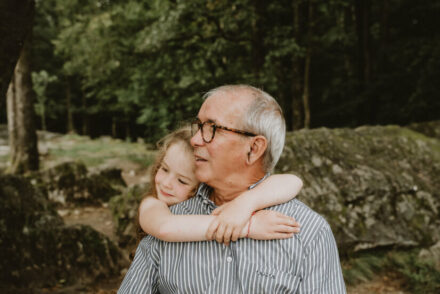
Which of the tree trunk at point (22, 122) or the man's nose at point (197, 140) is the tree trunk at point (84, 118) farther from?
the man's nose at point (197, 140)

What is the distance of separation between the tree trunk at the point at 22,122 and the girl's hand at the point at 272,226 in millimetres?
8344

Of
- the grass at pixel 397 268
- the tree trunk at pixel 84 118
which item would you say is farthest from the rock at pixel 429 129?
the tree trunk at pixel 84 118

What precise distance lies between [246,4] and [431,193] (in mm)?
6195

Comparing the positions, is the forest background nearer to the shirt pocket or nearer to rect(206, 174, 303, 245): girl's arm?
rect(206, 174, 303, 245): girl's arm

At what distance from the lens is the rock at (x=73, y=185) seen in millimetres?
7039

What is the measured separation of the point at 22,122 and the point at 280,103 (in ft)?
22.2

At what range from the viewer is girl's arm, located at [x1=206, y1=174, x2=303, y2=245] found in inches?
63.9

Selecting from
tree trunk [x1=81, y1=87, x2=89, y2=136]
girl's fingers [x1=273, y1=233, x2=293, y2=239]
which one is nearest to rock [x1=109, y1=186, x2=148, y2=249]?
girl's fingers [x1=273, y1=233, x2=293, y2=239]

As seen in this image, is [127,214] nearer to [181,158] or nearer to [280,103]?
[181,158]

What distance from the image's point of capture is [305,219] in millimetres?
1763

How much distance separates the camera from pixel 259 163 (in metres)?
1.98

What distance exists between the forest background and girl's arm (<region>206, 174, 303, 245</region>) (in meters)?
6.70

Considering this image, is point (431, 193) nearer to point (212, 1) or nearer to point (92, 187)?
point (92, 187)

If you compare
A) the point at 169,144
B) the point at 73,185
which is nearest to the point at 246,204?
the point at 169,144
